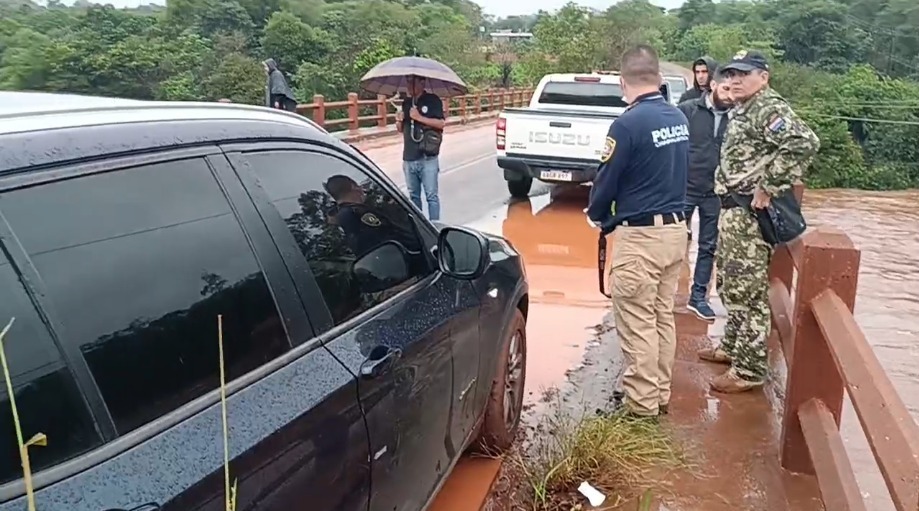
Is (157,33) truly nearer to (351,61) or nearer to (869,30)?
(351,61)

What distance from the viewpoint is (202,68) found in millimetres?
19703

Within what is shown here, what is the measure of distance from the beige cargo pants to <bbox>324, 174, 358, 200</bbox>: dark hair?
193 cm

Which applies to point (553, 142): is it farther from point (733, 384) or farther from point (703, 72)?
point (733, 384)

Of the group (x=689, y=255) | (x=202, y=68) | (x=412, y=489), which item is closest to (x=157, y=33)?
(x=202, y=68)

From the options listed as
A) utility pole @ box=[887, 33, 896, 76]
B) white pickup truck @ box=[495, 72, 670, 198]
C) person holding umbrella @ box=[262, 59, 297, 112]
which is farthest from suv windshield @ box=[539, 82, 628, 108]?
utility pole @ box=[887, 33, 896, 76]

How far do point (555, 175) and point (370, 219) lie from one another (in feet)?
27.2

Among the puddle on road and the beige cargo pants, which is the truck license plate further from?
the beige cargo pants

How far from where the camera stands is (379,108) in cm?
2231

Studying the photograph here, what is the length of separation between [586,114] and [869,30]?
4818 cm

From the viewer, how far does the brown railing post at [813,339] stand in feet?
11.5

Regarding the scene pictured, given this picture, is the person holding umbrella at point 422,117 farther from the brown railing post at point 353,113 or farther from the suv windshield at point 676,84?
Answer: the brown railing post at point 353,113

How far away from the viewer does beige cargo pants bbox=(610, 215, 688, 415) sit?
167 inches

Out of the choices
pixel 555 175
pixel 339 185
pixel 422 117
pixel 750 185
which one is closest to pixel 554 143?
pixel 555 175

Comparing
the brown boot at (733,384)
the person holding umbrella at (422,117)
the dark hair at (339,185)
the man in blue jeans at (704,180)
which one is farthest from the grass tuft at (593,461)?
the person holding umbrella at (422,117)
